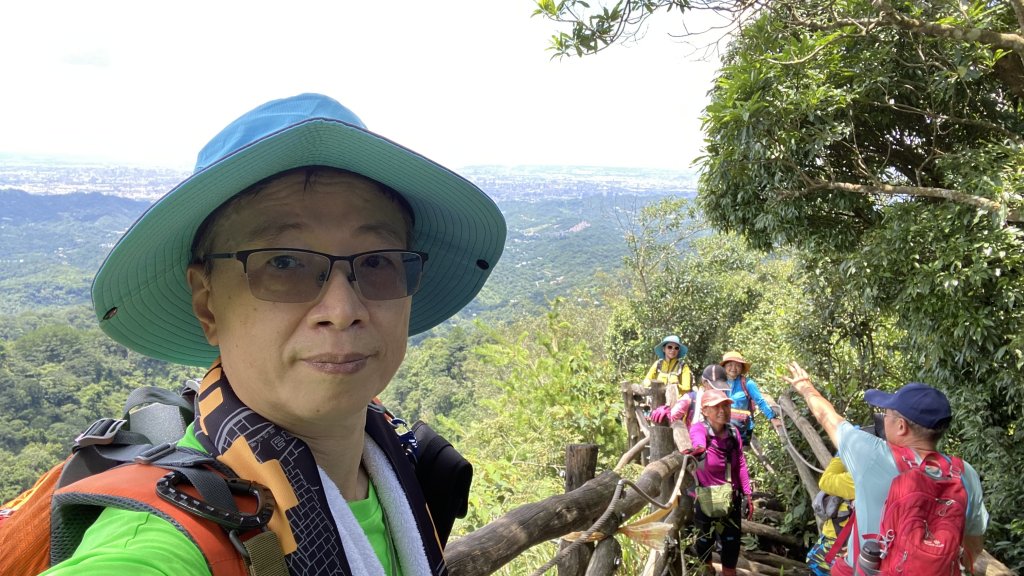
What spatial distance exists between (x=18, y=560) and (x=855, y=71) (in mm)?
5081

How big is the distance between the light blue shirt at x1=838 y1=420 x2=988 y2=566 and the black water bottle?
54 millimetres

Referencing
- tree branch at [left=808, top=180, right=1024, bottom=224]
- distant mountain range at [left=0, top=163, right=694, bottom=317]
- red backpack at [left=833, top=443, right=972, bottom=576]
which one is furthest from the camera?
distant mountain range at [left=0, top=163, right=694, bottom=317]

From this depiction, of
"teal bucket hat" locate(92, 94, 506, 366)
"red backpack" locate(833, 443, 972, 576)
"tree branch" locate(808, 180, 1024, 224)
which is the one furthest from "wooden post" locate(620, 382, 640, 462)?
"teal bucket hat" locate(92, 94, 506, 366)

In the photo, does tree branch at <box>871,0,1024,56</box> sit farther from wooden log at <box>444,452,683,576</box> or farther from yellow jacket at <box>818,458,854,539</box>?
wooden log at <box>444,452,683,576</box>

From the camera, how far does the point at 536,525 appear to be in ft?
6.67

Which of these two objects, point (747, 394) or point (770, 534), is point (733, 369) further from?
point (770, 534)

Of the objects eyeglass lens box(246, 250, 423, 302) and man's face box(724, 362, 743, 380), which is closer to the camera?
eyeglass lens box(246, 250, 423, 302)

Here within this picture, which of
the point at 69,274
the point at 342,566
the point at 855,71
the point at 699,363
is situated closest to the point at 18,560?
the point at 342,566

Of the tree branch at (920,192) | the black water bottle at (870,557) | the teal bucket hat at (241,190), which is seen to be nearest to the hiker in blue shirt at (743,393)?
the tree branch at (920,192)

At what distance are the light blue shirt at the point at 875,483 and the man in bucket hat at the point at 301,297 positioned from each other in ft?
7.87

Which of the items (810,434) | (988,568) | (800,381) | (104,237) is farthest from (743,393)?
(104,237)

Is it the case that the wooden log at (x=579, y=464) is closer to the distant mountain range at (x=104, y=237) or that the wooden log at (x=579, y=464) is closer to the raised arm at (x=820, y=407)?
the raised arm at (x=820, y=407)

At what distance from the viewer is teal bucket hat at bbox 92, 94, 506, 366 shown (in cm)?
89

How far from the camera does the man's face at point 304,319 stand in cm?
89
